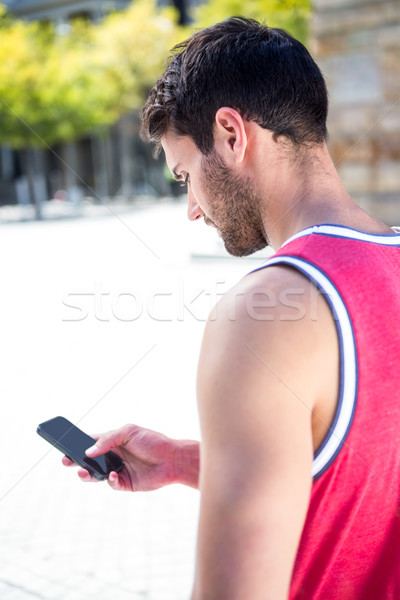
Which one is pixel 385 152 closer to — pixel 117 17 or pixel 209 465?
pixel 209 465

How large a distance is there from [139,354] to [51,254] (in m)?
7.47

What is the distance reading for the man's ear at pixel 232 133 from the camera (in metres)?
1.18

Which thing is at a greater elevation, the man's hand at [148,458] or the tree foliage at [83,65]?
the man's hand at [148,458]

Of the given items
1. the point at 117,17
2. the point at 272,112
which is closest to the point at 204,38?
the point at 272,112

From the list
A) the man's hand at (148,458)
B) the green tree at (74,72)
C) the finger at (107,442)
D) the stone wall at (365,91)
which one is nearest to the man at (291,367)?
the man's hand at (148,458)

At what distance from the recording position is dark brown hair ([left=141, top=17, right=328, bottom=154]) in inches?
47.8

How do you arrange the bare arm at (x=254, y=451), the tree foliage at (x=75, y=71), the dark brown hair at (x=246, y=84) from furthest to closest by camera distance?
the tree foliage at (x=75, y=71) → the dark brown hair at (x=246, y=84) → the bare arm at (x=254, y=451)

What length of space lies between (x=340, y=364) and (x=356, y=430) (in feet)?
0.35

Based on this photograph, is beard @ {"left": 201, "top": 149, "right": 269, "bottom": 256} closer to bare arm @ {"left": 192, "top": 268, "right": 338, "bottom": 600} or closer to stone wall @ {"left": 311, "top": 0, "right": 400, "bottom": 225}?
bare arm @ {"left": 192, "top": 268, "right": 338, "bottom": 600}

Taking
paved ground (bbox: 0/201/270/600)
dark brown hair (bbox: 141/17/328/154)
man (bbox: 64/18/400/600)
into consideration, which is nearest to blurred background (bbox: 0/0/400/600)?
paved ground (bbox: 0/201/270/600)

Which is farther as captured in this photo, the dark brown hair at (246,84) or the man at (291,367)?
the dark brown hair at (246,84)

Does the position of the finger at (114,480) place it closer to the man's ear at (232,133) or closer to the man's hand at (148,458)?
the man's hand at (148,458)

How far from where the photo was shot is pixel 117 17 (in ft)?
98.8

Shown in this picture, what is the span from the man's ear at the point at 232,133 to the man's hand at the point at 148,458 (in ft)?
2.20
